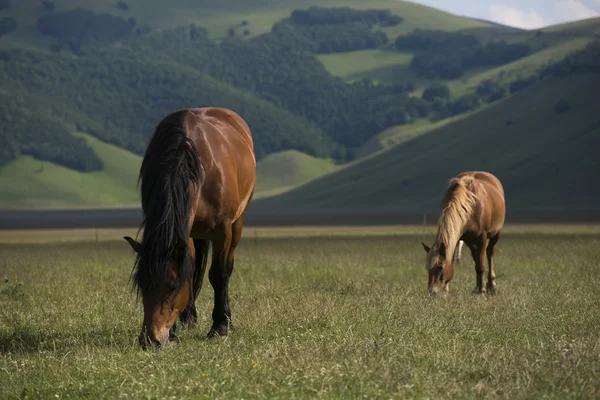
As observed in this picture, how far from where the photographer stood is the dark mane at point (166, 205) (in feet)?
31.6

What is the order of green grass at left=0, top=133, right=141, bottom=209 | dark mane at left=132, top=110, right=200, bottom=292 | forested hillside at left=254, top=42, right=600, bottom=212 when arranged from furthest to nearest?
1. green grass at left=0, top=133, right=141, bottom=209
2. forested hillside at left=254, top=42, right=600, bottom=212
3. dark mane at left=132, top=110, right=200, bottom=292

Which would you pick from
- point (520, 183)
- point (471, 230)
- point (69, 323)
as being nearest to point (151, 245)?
point (69, 323)

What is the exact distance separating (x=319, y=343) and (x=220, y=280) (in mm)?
2028

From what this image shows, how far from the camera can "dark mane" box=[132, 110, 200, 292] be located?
31.6 feet

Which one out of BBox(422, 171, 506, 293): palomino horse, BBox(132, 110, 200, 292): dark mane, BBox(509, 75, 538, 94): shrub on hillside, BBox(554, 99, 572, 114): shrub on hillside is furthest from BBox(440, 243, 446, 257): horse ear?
BBox(509, 75, 538, 94): shrub on hillside

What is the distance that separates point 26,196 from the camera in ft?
503

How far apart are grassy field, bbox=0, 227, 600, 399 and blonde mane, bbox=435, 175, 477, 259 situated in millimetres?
917

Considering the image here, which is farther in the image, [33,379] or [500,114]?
[500,114]

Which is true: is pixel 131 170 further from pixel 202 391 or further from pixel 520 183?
pixel 202 391

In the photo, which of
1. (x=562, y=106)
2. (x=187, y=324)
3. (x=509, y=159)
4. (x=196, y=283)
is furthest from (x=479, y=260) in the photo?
(x=562, y=106)

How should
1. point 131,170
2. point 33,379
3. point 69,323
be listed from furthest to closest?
point 131,170, point 69,323, point 33,379

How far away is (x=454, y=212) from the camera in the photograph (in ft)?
54.3

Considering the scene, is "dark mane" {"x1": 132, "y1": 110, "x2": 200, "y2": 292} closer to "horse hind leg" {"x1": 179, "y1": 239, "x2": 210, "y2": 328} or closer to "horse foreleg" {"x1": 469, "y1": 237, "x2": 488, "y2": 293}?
"horse hind leg" {"x1": 179, "y1": 239, "x2": 210, "y2": 328}

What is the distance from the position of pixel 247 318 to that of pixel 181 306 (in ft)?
9.00
